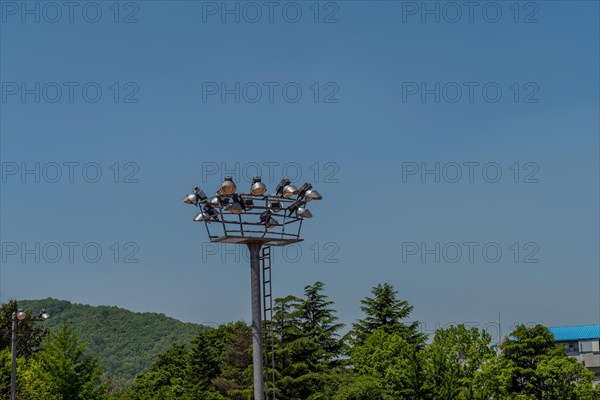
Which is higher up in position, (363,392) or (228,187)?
(228,187)

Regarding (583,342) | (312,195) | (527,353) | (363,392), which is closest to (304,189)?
(312,195)

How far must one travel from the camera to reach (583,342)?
88.5 metres

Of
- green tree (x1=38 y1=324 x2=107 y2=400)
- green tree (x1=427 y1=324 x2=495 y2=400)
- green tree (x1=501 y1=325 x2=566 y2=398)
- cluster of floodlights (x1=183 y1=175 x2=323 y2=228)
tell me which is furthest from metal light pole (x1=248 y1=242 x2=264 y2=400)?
green tree (x1=501 y1=325 x2=566 y2=398)

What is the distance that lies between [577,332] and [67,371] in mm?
62597

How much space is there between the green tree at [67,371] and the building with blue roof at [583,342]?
5547 centimetres

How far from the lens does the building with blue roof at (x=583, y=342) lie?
86125mm

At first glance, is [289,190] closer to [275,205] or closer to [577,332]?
[275,205]

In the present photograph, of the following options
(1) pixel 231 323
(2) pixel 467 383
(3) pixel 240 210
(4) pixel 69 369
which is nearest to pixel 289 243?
(3) pixel 240 210

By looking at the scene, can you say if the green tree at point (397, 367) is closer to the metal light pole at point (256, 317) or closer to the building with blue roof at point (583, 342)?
the building with blue roof at point (583, 342)

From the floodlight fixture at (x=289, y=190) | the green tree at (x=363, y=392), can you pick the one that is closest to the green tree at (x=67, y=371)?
the green tree at (x=363, y=392)

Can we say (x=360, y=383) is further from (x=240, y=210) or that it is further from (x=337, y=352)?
(x=240, y=210)

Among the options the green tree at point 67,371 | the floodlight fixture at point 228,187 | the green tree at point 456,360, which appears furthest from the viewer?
the green tree at point 456,360

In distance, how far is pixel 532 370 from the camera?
59.1m

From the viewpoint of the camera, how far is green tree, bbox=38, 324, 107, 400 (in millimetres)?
45500
